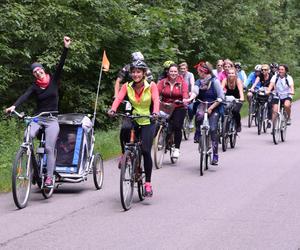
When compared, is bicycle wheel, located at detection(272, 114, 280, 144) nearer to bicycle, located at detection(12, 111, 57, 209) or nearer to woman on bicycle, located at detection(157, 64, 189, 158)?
woman on bicycle, located at detection(157, 64, 189, 158)

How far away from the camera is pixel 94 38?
1858 cm

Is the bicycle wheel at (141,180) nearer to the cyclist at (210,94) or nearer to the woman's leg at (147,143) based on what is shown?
the woman's leg at (147,143)

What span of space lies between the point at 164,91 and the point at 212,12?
1726 cm

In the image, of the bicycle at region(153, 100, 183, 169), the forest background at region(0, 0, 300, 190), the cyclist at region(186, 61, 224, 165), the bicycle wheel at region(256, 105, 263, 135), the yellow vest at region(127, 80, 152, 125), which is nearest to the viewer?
the yellow vest at region(127, 80, 152, 125)

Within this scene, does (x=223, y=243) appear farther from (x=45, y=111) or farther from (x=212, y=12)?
(x=212, y=12)

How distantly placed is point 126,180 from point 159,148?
13.9ft

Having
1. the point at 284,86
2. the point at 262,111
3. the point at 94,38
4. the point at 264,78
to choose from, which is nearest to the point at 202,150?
the point at 284,86

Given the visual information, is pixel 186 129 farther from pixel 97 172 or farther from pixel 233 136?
pixel 97 172

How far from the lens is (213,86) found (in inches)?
517

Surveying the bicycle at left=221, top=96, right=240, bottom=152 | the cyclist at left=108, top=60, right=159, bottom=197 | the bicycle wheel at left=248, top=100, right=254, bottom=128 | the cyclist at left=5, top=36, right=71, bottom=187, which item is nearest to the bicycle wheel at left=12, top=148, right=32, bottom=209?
the cyclist at left=5, top=36, right=71, bottom=187

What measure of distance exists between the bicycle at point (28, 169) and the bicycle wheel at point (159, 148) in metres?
3.53

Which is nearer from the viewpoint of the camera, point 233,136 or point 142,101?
point 142,101

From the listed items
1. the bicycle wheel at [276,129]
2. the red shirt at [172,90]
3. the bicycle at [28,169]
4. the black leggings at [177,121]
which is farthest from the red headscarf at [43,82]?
the bicycle wheel at [276,129]

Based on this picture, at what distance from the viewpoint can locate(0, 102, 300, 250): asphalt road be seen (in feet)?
23.9
